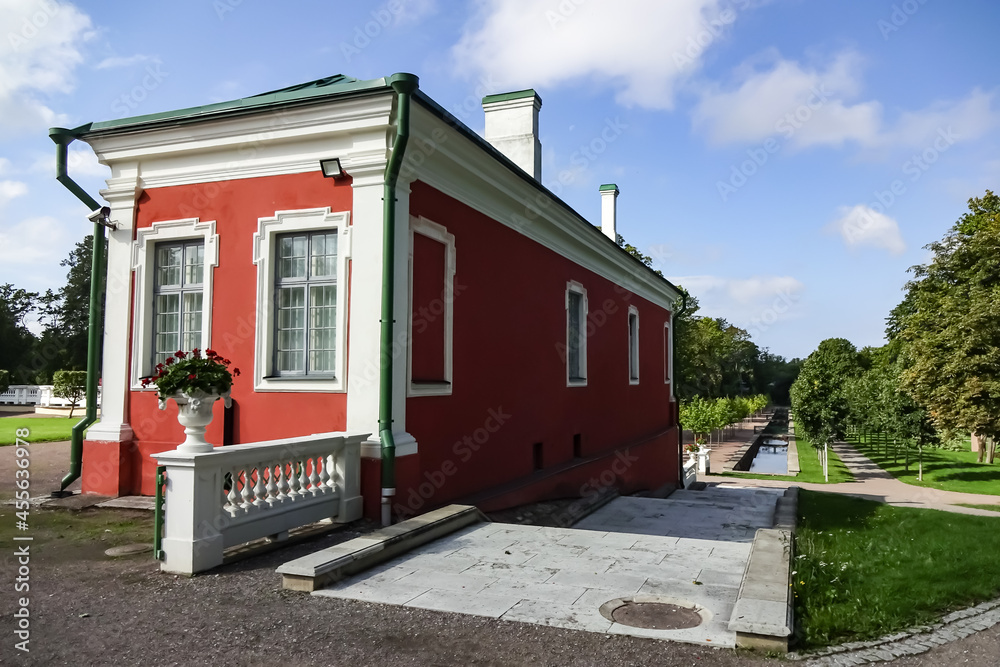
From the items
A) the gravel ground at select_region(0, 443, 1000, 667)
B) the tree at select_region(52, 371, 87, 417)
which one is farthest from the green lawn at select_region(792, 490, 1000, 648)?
the tree at select_region(52, 371, 87, 417)

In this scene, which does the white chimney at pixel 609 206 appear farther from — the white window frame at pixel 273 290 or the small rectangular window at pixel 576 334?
the white window frame at pixel 273 290

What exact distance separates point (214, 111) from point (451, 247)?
312 cm

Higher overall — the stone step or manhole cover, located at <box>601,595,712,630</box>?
the stone step

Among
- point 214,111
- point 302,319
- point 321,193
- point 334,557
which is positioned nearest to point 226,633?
point 334,557

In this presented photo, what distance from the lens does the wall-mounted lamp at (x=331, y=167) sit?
7.86 meters

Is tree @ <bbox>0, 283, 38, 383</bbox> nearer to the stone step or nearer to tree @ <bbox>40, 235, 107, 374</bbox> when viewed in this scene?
tree @ <bbox>40, 235, 107, 374</bbox>

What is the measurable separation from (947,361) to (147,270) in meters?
27.0

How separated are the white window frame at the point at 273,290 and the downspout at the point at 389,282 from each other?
20.7 inches

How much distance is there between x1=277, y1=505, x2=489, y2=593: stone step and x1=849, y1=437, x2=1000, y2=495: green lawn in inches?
944

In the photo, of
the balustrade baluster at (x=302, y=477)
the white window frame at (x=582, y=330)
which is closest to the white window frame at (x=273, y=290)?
the balustrade baluster at (x=302, y=477)

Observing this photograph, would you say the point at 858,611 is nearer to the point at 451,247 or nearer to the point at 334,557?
the point at 334,557

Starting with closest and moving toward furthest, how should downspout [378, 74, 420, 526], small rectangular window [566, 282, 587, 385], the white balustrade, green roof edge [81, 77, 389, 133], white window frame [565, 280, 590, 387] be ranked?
the white balustrade
downspout [378, 74, 420, 526]
green roof edge [81, 77, 389, 133]
small rectangular window [566, 282, 587, 385]
white window frame [565, 280, 590, 387]

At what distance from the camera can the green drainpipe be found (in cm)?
909

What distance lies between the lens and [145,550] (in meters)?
6.23
